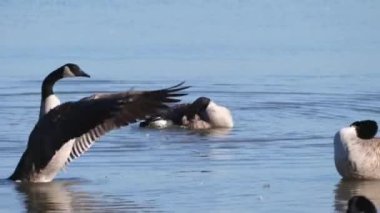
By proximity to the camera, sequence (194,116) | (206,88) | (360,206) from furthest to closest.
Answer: (206,88) < (194,116) < (360,206)

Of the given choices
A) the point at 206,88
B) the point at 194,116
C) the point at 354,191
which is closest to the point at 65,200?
the point at 354,191

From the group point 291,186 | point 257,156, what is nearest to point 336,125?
point 257,156

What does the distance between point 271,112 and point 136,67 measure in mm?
4297

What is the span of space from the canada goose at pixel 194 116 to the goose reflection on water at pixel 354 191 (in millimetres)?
3959

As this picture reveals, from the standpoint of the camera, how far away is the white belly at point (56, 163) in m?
10.8

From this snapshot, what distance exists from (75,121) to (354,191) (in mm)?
2494

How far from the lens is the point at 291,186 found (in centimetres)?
993

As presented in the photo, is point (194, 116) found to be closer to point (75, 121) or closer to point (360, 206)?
point (75, 121)

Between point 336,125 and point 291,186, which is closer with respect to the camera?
point 291,186

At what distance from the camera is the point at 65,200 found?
9.73 m

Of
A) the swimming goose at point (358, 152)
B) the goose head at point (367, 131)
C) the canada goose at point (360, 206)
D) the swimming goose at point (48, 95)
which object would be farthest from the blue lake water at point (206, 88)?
the canada goose at point (360, 206)

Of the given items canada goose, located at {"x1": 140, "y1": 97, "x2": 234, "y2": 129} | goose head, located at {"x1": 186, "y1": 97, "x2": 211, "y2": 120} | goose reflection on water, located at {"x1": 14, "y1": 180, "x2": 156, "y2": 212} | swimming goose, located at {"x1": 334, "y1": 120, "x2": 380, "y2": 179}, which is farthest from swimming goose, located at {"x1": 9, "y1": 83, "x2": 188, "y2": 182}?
goose head, located at {"x1": 186, "y1": 97, "x2": 211, "y2": 120}

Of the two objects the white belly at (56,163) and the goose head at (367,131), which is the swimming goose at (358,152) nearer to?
the goose head at (367,131)

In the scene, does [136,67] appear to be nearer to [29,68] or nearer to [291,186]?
[29,68]
